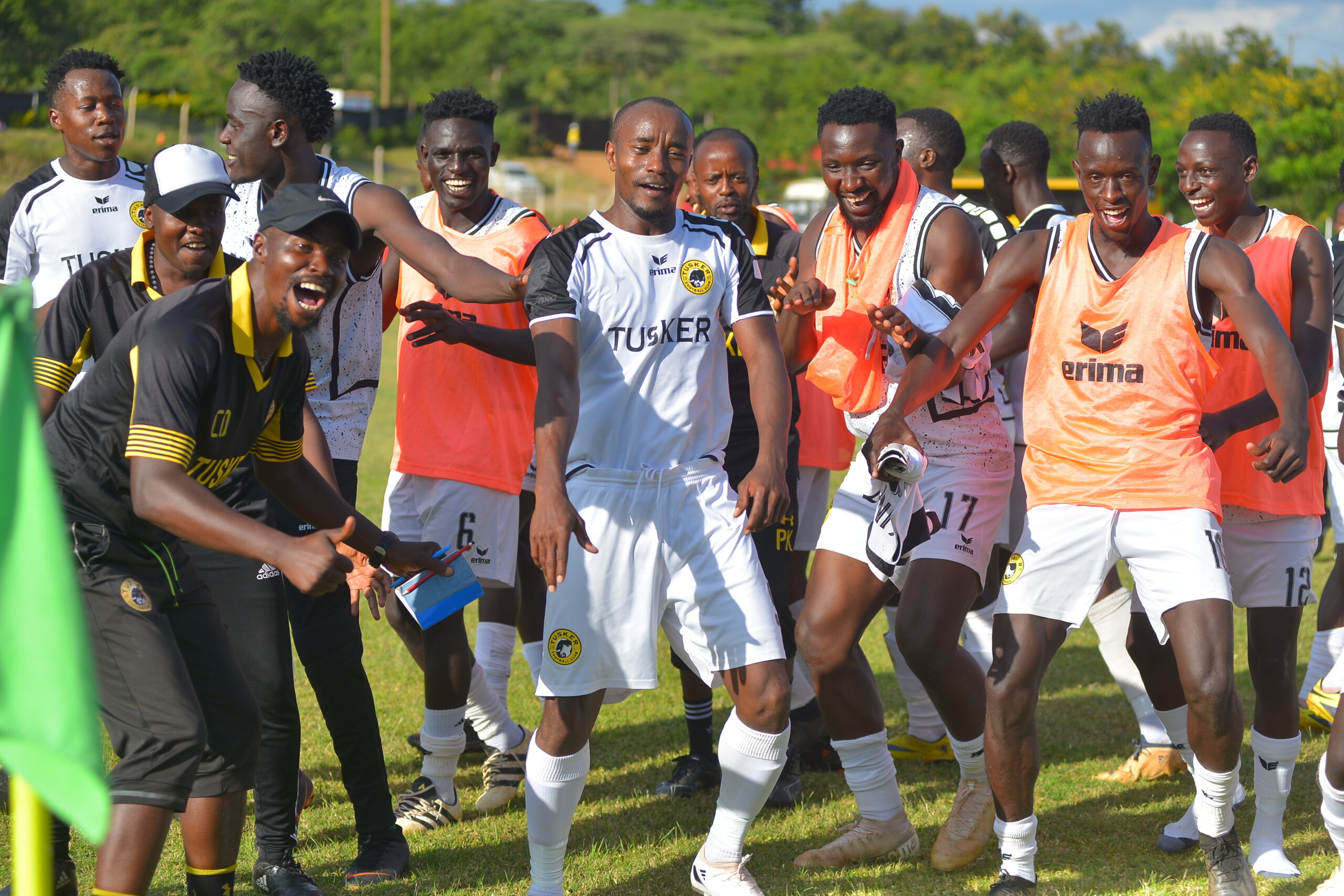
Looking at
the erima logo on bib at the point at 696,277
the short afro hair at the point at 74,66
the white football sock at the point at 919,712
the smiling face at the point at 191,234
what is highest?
the short afro hair at the point at 74,66

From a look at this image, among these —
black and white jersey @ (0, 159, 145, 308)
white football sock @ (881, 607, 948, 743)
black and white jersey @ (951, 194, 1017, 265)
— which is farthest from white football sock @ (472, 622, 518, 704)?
black and white jersey @ (951, 194, 1017, 265)

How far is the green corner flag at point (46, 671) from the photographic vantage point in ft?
7.23

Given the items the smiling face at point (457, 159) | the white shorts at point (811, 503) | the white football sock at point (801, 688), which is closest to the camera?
the smiling face at point (457, 159)

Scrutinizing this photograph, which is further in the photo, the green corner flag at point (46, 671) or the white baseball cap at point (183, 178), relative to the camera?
the white baseball cap at point (183, 178)

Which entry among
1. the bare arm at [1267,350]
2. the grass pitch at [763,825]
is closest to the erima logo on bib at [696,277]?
the bare arm at [1267,350]

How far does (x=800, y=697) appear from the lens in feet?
20.6

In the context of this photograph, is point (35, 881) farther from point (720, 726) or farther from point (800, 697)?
point (720, 726)

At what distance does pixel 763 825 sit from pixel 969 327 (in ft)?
7.28

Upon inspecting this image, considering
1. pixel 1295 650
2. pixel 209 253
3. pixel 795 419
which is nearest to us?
pixel 209 253

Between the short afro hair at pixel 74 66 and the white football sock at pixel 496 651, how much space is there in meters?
3.19

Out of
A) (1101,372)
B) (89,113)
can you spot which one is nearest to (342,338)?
(89,113)

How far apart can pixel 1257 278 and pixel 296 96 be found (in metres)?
3.85

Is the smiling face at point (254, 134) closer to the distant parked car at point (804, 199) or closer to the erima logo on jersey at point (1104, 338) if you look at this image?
the erima logo on jersey at point (1104, 338)

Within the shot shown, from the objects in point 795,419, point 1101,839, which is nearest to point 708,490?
point 795,419
